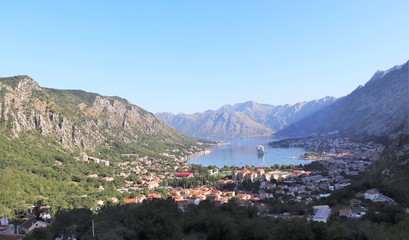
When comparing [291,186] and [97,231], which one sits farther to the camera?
[291,186]

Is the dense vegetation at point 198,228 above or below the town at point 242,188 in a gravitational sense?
above

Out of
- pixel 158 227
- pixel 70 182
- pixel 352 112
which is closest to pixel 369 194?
pixel 158 227

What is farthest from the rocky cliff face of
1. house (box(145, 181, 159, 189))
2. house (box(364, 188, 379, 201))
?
house (box(364, 188, 379, 201))

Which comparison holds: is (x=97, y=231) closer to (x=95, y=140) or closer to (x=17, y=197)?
(x=17, y=197)

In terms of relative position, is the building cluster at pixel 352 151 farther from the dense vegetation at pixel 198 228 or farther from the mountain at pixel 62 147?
the dense vegetation at pixel 198 228

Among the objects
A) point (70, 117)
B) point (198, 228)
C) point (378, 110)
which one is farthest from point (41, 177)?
point (378, 110)

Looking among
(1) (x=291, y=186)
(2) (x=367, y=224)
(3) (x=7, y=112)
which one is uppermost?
(3) (x=7, y=112)

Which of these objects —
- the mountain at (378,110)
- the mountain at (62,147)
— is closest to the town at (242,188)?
the mountain at (62,147)
